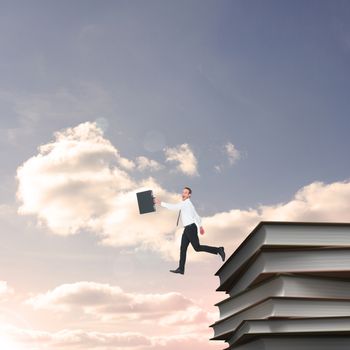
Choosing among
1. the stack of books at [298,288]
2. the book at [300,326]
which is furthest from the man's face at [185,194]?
the book at [300,326]

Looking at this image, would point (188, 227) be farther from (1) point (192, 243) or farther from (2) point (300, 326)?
(2) point (300, 326)

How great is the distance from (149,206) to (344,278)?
6.00 m

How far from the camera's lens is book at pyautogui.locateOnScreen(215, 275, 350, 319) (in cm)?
1502

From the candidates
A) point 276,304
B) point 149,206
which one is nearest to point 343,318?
point 276,304

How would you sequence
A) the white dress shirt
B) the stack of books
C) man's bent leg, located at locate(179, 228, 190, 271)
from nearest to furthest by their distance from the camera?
the stack of books < the white dress shirt < man's bent leg, located at locate(179, 228, 190, 271)

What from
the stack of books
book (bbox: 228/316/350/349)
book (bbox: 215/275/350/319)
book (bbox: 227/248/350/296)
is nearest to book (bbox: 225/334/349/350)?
the stack of books

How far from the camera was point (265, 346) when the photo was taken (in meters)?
15.0

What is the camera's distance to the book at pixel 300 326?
48.0ft

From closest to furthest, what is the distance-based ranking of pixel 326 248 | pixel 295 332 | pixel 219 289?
1. pixel 295 332
2. pixel 326 248
3. pixel 219 289

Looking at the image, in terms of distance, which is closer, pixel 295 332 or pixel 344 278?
pixel 295 332

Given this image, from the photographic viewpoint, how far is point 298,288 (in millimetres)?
15148

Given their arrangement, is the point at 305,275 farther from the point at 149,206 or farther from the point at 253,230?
the point at 149,206

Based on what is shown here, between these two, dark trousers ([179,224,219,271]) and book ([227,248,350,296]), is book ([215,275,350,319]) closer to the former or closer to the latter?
book ([227,248,350,296])

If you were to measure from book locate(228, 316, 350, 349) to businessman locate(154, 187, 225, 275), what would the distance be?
401 centimetres
